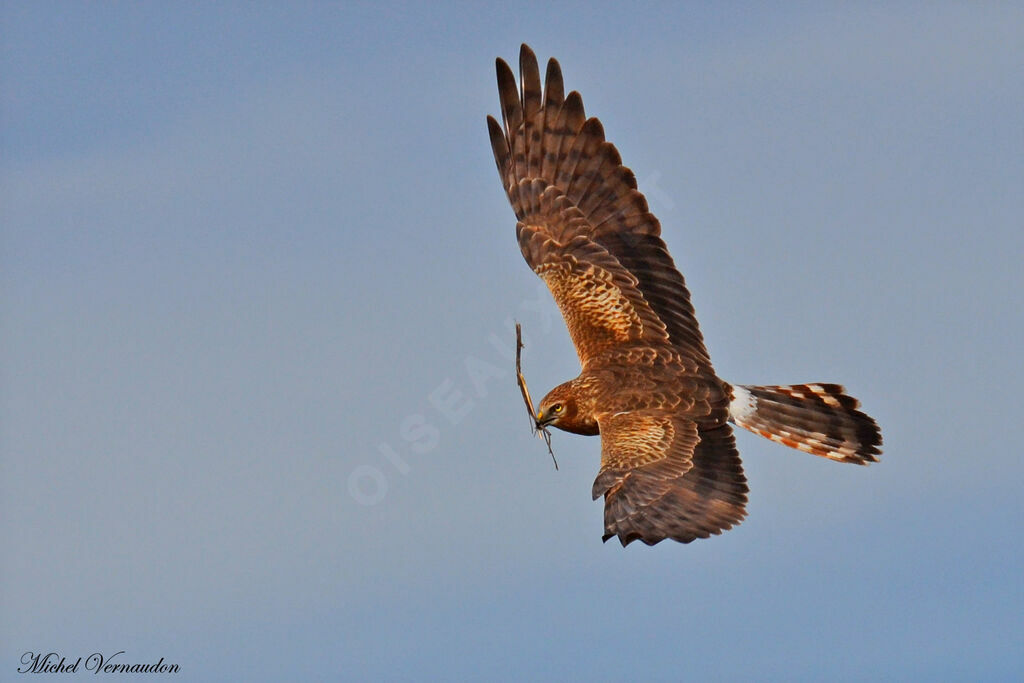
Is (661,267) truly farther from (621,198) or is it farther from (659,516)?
(659,516)

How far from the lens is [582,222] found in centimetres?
1873

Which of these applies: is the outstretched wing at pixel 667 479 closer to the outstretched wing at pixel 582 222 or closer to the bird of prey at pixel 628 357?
the bird of prey at pixel 628 357

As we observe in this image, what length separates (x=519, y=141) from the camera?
19.1 metres

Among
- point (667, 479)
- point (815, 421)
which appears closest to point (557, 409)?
point (667, 479)

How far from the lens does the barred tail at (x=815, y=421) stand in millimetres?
17750

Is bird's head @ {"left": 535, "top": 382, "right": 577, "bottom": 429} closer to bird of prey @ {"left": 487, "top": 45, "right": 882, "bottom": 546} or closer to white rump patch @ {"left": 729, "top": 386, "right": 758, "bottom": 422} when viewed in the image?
bird of prey @ {"left": 487, "top": 45, "right": 882, "bottom": 546}

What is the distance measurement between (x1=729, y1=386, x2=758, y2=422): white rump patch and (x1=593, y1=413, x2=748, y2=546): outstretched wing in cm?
44

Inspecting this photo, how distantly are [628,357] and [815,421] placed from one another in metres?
2.12

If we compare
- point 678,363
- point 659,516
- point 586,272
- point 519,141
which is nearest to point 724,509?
point 659,516

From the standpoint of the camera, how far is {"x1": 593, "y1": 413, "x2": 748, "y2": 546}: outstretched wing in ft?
49.9

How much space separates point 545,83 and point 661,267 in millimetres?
2572

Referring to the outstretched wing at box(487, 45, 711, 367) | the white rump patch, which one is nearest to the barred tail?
the white rump patch

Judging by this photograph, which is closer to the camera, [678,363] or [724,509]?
[724,509]

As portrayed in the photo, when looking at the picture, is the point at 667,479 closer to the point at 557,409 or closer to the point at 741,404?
the point at 557,409
